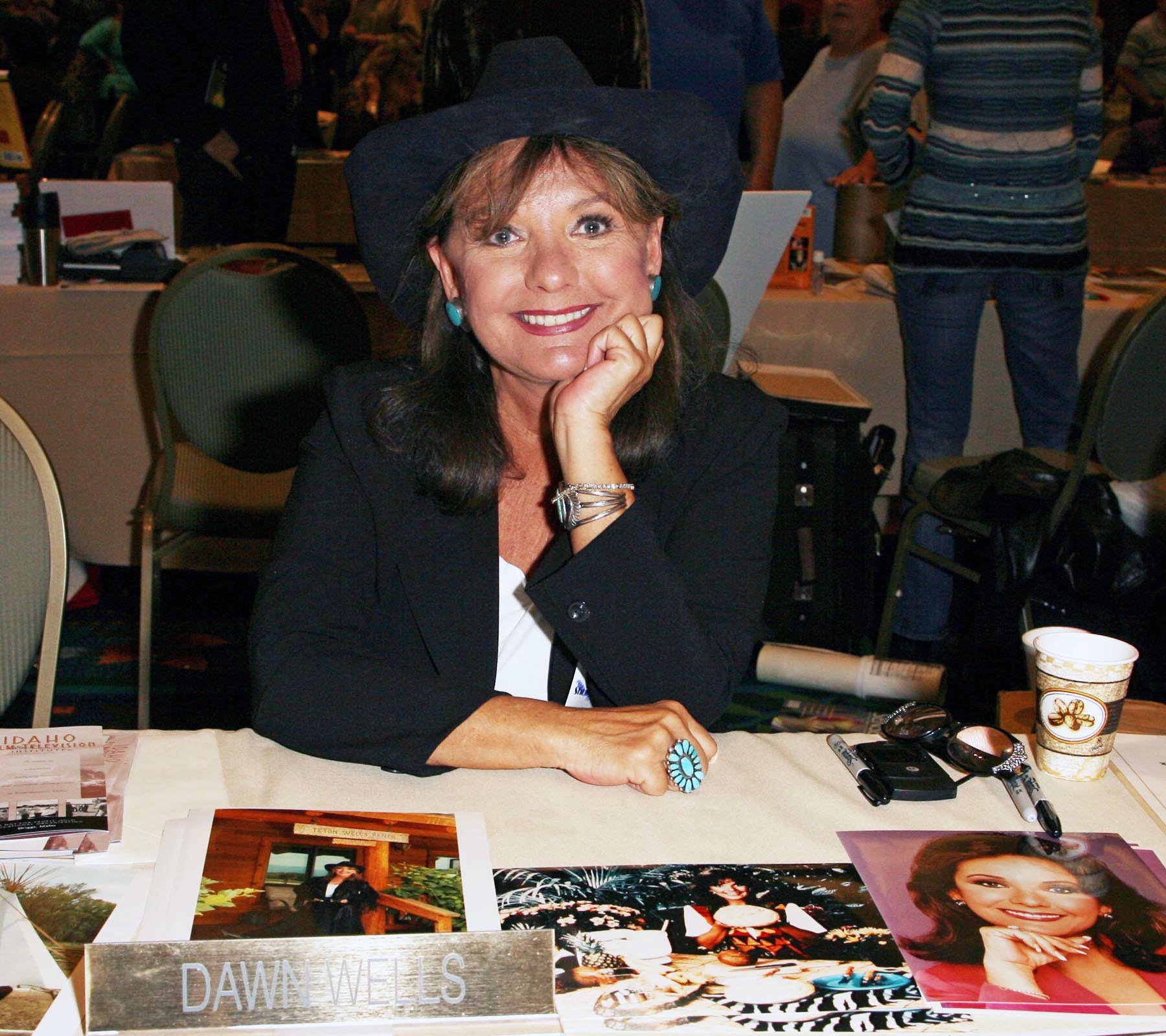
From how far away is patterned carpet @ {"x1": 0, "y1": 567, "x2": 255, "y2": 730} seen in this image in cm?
270

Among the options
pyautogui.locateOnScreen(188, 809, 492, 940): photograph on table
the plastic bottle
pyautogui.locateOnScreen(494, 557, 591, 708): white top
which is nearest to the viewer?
pyautogui.locateOnScreen(188, 809, 492, 940): photograph on table

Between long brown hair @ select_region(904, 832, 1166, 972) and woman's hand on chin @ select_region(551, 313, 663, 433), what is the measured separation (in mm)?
602

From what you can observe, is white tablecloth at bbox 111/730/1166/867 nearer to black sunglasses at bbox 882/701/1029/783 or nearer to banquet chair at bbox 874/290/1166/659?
black sunglasses at bbox 882/701/1029/783

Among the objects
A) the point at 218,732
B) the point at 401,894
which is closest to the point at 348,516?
the point at 218,732

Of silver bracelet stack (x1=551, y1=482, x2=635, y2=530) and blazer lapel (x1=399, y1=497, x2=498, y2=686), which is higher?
silver bracelet stack (x1=551, y1=482, x2=635, y2=530)

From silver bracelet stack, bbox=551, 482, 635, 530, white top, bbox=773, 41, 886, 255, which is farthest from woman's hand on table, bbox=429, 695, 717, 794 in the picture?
white top, bbox=773, 41, 886, 255

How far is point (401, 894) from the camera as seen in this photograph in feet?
2.84

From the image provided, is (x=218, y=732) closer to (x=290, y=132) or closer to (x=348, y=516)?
(x=348, y=516)

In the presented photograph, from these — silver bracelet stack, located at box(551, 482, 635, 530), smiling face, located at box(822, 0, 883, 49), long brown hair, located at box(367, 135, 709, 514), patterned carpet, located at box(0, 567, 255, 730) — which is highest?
smiling face, located at box(822, 0, 883, 49)

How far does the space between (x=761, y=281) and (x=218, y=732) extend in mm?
2158

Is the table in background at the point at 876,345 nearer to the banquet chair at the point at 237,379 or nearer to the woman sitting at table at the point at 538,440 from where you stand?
the banquet chair at the point at 237,379

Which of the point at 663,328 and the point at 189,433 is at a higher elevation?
the point at 663,328

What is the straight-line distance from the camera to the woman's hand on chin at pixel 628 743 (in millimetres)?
1064

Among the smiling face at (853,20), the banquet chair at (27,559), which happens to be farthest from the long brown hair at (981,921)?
the smiling face at (853,20)
